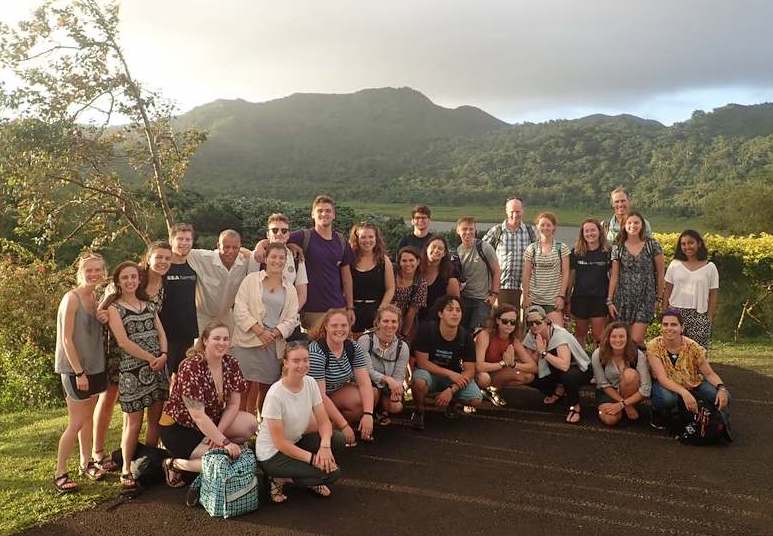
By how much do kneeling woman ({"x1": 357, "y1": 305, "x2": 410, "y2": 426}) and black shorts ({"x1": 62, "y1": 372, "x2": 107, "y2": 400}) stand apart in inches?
85.3

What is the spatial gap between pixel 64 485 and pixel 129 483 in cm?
49

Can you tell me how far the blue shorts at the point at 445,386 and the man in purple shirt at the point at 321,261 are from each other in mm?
866

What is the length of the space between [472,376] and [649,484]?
1.87 metres

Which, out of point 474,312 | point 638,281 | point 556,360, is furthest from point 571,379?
point 638,281

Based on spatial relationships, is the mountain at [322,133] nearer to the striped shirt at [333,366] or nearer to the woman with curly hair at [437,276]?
the woman with curly hair at [437,276]

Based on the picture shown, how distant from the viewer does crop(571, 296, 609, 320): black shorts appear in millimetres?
6582

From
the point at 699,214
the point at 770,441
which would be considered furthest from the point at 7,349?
the point at 699,214

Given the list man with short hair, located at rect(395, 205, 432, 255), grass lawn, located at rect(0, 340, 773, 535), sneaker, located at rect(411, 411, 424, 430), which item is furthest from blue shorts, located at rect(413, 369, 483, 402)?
grass lawn, located at rect(0, 340, 773, 535)

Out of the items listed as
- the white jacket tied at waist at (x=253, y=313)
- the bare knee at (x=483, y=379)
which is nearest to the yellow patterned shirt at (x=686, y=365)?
the bare knee at (x=483, y=379)

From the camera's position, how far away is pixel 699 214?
34.8m

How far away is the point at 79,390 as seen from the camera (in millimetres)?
4441

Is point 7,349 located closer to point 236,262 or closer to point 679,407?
point 236,262

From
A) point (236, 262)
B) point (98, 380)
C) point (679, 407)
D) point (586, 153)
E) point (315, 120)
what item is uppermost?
point (315, 120)

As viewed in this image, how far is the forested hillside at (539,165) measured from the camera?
48.2 metres
